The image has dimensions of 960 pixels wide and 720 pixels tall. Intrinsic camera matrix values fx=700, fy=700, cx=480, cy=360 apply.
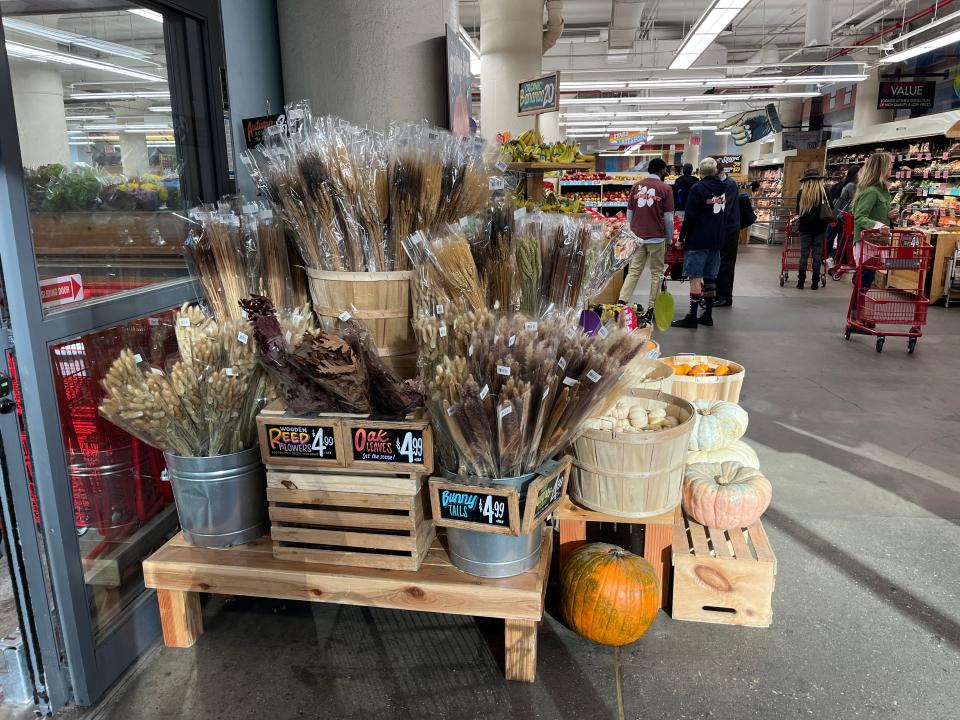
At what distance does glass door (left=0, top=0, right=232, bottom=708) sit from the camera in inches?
70.3

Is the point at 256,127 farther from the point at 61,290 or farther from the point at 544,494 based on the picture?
the point at 544,494

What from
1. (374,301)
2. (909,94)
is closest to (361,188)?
(374,301)

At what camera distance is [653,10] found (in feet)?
51.8

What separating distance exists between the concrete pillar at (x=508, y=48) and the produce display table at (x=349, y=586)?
28.9 feet

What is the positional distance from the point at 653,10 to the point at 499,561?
16640 millimetres

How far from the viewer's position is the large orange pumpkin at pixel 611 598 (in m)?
2.14

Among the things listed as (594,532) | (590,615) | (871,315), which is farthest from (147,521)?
(871,315)

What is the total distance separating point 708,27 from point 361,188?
33.5 ft

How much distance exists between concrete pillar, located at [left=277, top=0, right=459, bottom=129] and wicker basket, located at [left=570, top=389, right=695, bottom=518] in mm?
1584

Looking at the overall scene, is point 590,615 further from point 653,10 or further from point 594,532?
point 653,10

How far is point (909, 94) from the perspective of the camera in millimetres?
15445

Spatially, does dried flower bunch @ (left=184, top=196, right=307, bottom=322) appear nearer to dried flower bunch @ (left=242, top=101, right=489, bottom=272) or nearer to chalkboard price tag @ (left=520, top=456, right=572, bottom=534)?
dried flower bunch @ (left=242, top=101, right=489, bottom=272)

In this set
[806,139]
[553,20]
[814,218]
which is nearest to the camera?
[814,218]

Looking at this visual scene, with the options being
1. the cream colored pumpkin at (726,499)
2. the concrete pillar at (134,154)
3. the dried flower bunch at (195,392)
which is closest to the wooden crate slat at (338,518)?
the dried flower bunch at (195,392)
